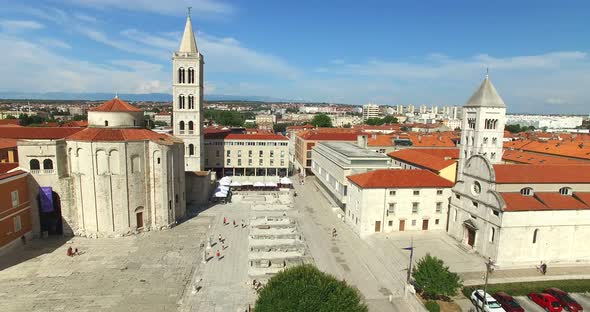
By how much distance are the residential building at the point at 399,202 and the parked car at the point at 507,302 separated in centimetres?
1719

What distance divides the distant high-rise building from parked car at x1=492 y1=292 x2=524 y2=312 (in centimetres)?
5406

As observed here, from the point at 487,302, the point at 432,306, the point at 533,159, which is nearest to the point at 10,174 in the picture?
the point at 432,306

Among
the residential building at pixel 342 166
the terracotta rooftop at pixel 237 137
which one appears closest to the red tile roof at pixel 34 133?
the terracotta rooftop at pixel 237 137

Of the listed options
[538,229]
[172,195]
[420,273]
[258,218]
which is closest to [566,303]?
[538,229]

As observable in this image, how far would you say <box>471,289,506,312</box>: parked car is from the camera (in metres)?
28.8

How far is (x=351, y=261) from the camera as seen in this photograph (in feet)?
128

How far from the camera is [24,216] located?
41875mm

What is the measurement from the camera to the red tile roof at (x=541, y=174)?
40.8 m

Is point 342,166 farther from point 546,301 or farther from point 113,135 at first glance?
point 113,135

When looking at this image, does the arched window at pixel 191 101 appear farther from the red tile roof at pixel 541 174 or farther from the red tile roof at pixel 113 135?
the red tile roof at pixel 541 174

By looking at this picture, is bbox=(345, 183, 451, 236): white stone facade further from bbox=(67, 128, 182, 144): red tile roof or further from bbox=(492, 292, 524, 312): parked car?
bbox=(67, 128, 182, 144): red tile roof

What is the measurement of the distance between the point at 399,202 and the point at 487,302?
18.9 meters

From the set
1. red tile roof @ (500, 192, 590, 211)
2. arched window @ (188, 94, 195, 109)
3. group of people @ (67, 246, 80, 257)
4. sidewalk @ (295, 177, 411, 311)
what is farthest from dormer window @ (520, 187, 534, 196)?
A: arched window @ (188, 94, 195, 109)

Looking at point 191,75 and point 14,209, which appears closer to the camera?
point 14,209
